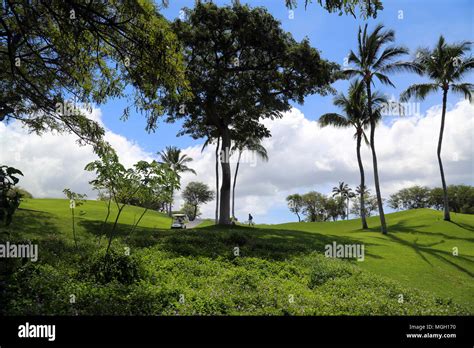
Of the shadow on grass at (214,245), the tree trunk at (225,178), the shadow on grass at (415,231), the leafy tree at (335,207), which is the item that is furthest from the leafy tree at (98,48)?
the leafy tree at (335,207)

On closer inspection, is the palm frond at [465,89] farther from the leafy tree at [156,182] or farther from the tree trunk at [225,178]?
the leafy tree at [156,182]

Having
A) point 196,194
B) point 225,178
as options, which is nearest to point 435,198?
point 196,194

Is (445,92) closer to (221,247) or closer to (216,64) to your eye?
(216,64)

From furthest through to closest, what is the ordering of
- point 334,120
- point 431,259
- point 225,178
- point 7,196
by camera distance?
point 334,120
point 225,178
point 431,259
point 7,196

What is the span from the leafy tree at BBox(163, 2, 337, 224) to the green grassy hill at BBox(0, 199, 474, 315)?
499 inches

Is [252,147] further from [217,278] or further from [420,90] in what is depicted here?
[217,278]

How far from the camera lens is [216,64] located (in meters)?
29.6

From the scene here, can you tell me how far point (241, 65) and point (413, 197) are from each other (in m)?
84.2

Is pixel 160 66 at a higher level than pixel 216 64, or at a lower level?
lower

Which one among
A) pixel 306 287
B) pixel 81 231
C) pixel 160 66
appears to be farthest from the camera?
pixel 81 231

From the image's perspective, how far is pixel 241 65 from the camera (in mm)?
29828
